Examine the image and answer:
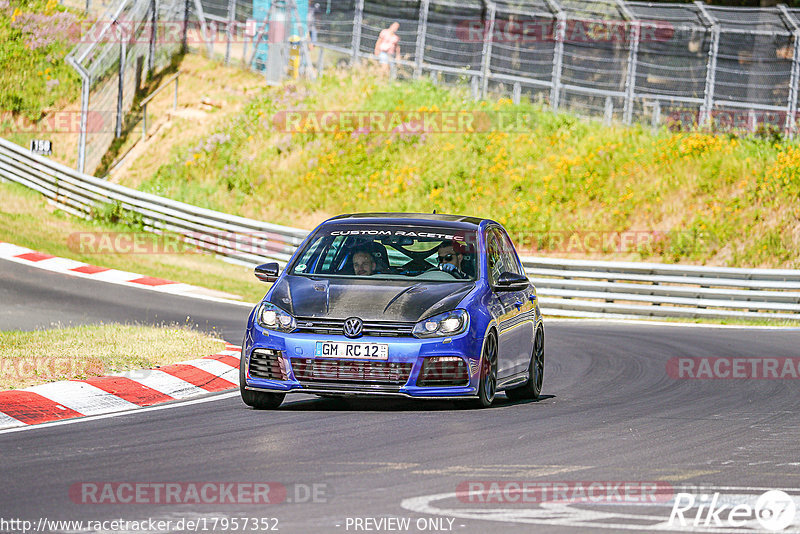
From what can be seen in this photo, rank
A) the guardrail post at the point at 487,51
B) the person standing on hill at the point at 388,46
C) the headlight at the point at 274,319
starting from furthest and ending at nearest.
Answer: the person standing on hill at the point at 388,46, the guardrail post at the point at 487,51, the headlight at the point at 274,319

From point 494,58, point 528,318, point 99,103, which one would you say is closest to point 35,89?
point 99,103

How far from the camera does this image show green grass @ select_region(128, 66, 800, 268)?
28312 mm

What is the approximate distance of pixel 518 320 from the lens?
1098 centimetres

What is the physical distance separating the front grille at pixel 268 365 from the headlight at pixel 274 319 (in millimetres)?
189

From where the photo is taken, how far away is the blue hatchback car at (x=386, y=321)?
9477mm

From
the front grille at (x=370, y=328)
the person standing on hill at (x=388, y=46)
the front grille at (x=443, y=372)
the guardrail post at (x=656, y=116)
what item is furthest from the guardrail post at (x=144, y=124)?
the front grille at (x=443, y=372)

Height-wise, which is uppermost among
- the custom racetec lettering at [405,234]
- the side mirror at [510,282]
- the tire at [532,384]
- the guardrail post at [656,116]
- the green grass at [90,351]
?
the guardrail post at [656,116]

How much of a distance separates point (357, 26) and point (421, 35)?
279cm

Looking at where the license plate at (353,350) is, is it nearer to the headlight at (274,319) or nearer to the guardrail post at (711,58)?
the headlight at (274,319)

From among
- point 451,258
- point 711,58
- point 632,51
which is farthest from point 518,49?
point 451,258

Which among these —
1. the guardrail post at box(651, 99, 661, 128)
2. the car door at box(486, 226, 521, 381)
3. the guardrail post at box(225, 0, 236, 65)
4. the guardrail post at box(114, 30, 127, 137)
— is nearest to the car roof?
the car door at box(486, 226, 521, 381)

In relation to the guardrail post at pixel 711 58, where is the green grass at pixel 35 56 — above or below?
below

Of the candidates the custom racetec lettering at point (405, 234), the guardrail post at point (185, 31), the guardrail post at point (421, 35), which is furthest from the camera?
the guardrail post at point (185, 31)

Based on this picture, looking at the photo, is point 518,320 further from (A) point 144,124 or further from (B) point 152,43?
(B) point 152,43
